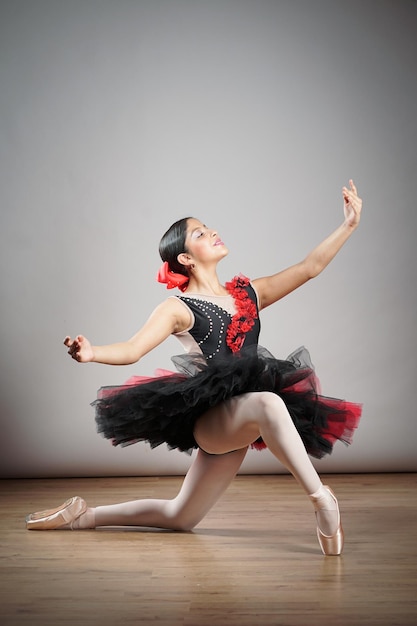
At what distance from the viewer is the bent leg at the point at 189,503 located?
2.85 m

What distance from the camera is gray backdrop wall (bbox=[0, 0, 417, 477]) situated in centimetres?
409

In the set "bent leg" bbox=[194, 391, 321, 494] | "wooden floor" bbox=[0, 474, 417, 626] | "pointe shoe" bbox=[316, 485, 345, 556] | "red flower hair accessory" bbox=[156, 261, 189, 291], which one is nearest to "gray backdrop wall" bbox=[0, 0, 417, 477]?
"wooden floor" bbox=[0, 474, 417, 626]

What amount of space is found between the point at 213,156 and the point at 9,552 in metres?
2.09

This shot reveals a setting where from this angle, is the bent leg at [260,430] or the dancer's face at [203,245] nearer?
the bent leg at [260,430]

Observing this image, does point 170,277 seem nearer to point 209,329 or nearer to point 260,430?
point 209,329

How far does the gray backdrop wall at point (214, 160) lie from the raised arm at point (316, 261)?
991 mm

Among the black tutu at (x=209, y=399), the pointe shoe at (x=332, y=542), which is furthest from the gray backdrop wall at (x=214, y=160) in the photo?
the pointe shoe at (x=332, y=542)

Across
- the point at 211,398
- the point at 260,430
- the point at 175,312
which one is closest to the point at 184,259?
the point at 175,312

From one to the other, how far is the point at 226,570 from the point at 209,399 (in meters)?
0.50

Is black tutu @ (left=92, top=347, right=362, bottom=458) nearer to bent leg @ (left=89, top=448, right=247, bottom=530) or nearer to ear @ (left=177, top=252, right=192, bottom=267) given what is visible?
bent leg @ (left=89, top=448, right=247, bottom=530)

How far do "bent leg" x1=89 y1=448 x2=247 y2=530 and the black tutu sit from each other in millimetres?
96

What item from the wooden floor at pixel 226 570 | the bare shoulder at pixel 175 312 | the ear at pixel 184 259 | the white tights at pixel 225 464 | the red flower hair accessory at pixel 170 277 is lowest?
the wooden floor at pixel 226 570

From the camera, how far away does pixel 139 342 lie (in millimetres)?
2764

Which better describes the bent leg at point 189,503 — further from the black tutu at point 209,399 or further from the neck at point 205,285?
the neck at point 205,285
